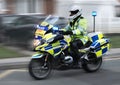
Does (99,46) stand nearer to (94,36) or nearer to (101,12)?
(94,36)

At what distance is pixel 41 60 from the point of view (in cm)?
1043

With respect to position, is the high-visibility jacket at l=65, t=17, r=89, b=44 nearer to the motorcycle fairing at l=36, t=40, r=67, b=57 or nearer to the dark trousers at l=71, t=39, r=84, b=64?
the dark trousers at l=71, t=39, r=84, b=64

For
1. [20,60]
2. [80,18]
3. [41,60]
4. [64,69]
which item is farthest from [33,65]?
[20,60]

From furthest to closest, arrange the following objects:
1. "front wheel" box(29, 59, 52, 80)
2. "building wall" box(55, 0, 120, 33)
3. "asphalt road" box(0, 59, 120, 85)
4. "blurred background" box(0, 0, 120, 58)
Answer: "building wall" box(55, 0, 120, 33) < "blurred background" box(0, 0, 120, 58) < "front wheel" box(29, 59, 52, 80) < "asphalt road" box(0, 59, 120, 85)

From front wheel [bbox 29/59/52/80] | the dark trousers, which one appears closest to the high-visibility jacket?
the dark trousers

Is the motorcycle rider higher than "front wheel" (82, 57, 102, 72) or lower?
higher

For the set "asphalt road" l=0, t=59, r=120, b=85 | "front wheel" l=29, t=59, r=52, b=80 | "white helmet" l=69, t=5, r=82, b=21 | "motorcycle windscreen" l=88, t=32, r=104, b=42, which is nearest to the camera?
"asphalt road" l=0, t=59, r=120, b=85

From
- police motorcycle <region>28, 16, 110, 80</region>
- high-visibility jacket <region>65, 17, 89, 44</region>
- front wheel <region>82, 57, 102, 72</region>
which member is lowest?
front wheel <region>82, 57, 102, 72</region>

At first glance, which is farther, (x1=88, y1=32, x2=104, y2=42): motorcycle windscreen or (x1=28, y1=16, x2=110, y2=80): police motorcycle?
(x1=88, y1=32, x2=104, y2=42): motorcycle windscreen

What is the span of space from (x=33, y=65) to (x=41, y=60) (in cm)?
25

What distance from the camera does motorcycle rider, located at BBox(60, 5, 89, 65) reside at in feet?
35.8

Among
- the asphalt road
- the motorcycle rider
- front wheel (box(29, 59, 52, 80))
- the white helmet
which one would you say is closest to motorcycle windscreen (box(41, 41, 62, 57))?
front wheel (box(29, 59, 52, 80))

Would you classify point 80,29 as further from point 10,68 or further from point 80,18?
point 10,68

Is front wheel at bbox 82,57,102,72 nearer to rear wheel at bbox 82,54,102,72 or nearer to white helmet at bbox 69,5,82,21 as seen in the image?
rear wheel at bbox 82,54,102,72
